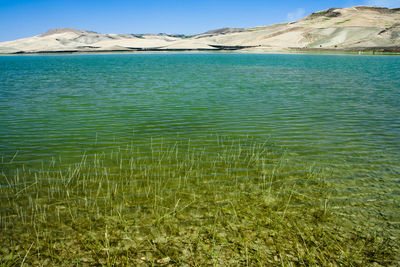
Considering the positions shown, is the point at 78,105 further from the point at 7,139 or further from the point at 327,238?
the point at 327,238

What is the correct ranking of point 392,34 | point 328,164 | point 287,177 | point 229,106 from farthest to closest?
point 392,34, point 229,106, point 328,164, point 287,177

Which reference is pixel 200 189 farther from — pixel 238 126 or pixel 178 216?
pixel 238 126

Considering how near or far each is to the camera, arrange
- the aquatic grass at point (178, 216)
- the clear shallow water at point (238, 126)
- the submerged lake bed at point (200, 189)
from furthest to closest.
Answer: the clear shallow water at point (238, 126)
the submerged lake bed at point (200, 189)
the aquatic grass at point (178, 216)

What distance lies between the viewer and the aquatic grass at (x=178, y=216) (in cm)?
485

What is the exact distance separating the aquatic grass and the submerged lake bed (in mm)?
27

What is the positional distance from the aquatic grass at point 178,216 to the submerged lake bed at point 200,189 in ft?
0.09

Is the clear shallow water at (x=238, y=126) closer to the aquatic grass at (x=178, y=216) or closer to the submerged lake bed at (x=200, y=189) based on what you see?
the submerged lake bed at (x=200, y=189)

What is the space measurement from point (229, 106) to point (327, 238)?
42.6 feet

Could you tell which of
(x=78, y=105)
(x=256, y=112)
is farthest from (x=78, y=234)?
(x=78, y=105)

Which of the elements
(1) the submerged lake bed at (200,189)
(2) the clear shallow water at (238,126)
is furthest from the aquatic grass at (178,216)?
(2) the clear shallow water at (238,126)

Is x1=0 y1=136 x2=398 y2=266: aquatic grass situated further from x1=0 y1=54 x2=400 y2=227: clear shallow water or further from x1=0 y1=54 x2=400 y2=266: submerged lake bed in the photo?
x1=0 y1=54 x2=400 y2=227: clear shallow water

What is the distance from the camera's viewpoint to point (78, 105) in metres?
17.6

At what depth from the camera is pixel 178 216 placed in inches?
236

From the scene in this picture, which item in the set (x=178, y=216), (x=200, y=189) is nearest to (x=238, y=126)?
(x=200, y=189)
